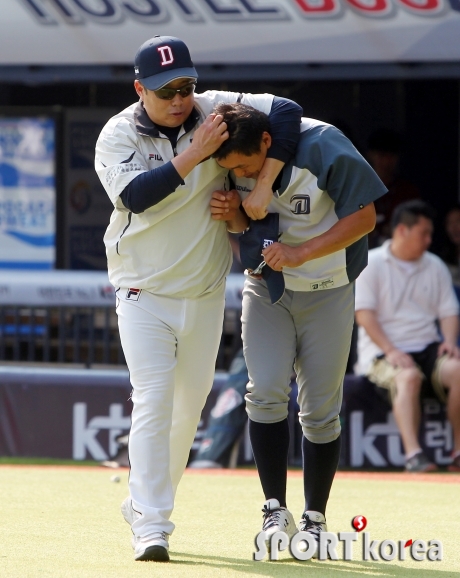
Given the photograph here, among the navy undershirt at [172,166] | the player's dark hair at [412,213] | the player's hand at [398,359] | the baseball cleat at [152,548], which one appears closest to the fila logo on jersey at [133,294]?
the navy undershirt at [172,166]

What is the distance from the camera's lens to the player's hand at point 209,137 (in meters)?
3.67

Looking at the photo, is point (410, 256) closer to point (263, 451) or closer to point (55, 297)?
point (55, 297)

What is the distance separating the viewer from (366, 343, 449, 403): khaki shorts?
23.0 feet

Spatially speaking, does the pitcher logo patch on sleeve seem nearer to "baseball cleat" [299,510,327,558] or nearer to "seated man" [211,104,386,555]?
"seated man" [211,104,386,555]

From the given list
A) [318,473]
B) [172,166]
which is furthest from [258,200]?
[318,473]

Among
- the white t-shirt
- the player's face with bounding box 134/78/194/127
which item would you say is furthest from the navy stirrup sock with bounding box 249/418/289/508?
the white t-shirt

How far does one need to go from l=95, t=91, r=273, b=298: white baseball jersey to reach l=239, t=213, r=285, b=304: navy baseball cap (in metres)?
0.14

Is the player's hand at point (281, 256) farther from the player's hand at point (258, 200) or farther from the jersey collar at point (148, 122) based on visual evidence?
the jersey collar at point (148, 122)

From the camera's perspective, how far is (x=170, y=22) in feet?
24.3

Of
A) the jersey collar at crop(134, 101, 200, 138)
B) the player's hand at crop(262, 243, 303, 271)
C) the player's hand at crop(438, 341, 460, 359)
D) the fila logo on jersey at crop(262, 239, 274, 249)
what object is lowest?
the player's hand at crop(438, 341, 460, 359)

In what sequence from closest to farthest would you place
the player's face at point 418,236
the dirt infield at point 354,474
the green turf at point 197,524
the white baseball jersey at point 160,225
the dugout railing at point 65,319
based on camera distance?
1. the green turf at point 197,524
2. the white baseball jersey at point 160,225
3. the dirt infield at point 354,474
4. the player's face at point 418,236
5. the dugout railing at point 65,319

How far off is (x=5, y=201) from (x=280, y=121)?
20.3 feet

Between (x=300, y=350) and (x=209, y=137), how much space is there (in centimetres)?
90

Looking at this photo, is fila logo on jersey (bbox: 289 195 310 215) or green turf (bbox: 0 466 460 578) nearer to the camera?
green turf (bbox: 0 466 460 578)
